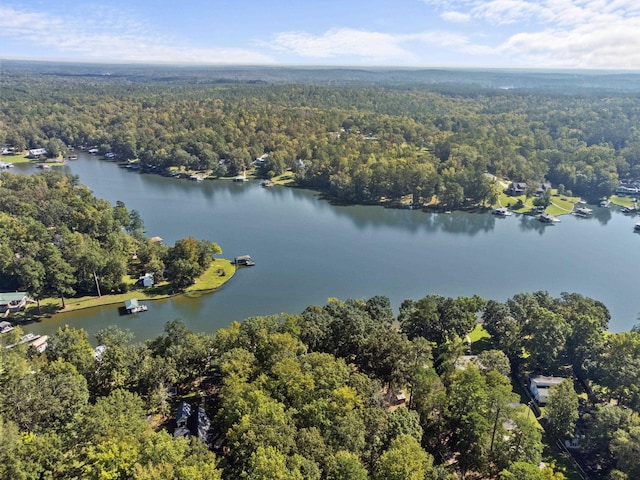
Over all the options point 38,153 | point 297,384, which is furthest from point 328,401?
point 38,153

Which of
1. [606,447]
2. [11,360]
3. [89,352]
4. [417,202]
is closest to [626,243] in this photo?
[417,202]

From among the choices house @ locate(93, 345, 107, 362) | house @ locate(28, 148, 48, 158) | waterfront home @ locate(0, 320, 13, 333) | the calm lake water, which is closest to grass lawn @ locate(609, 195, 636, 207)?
the calm lake water

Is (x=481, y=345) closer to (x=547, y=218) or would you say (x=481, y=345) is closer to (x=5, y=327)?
(x=5, y=327)

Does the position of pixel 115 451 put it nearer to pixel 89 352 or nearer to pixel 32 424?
pixel 32 424

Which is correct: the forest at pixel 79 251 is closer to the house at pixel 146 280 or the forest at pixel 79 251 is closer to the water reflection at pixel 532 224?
the house at pixel 146 280

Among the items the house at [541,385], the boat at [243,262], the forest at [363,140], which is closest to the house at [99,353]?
the boat at [243,262]

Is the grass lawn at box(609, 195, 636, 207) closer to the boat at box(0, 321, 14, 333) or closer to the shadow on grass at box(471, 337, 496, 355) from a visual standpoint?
the shadow on grass at box(471, 337, 496, 355)
